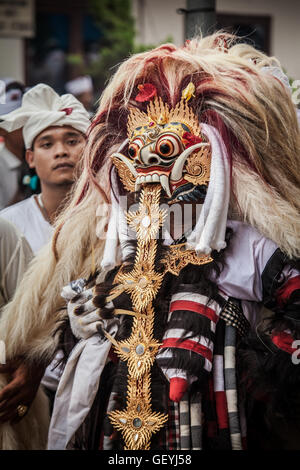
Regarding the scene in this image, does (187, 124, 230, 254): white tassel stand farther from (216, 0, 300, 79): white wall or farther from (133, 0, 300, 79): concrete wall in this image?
(216, 0, 300, 79): white wall

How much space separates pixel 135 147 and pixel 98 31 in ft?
15.2

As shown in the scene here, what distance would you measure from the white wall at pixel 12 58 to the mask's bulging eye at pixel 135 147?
3.87 meters

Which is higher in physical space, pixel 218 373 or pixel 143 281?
pixel 143 281

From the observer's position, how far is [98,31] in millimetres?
6121

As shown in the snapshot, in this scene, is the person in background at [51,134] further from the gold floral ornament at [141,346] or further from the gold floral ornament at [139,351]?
the gold floral ornament at [139,351]

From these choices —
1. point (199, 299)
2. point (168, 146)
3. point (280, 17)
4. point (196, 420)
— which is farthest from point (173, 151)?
point (280, 17)

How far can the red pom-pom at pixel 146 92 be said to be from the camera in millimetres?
1873

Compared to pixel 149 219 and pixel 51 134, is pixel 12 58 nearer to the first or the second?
pixel 51 134

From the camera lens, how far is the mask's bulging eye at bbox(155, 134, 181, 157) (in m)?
1.80

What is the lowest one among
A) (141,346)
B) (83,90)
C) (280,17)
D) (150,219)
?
(141,346)

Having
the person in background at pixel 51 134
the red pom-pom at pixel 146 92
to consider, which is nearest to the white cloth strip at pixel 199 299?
the red pom-pom at pixel 146 92

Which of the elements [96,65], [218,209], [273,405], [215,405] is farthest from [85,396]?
[96,65]

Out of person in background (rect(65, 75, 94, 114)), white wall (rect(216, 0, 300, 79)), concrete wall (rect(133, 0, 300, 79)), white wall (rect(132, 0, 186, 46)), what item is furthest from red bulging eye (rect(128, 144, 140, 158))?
white wall (rect(132, 0, 186, 46))

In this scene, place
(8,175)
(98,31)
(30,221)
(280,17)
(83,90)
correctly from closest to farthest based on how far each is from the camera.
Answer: (30,221) < (8,175) < (83,90) < (280,17) < (98,31)
